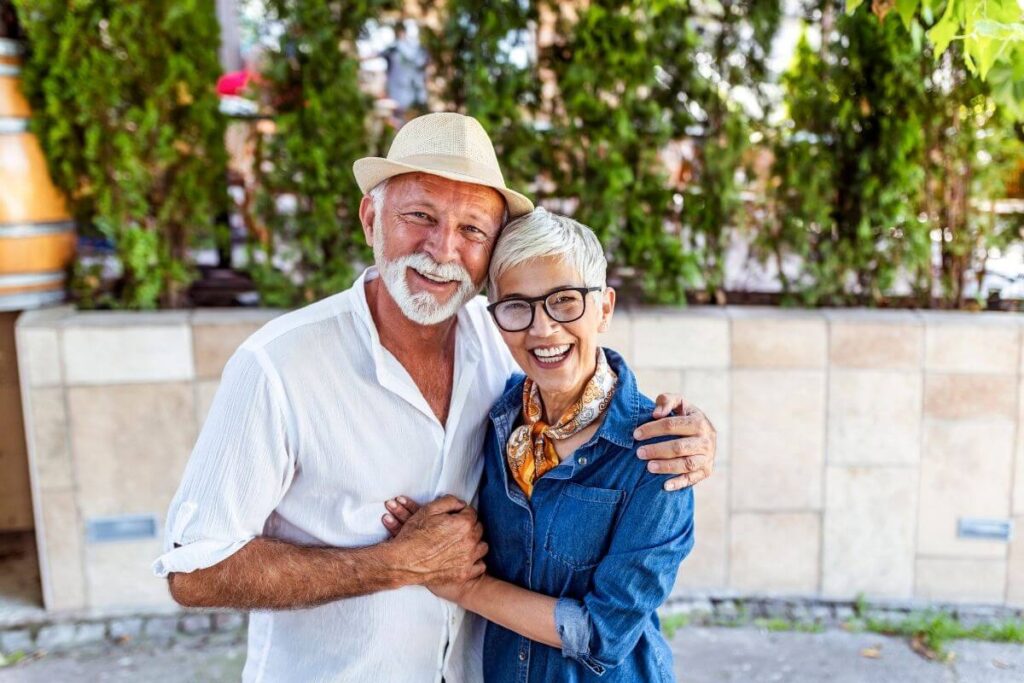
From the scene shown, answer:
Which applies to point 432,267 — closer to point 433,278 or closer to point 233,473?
point 433,278

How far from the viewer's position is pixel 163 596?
391 centimetres

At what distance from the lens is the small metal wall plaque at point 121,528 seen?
148 inches

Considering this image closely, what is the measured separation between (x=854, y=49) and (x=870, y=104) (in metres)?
0.25

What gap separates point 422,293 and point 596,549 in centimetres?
67

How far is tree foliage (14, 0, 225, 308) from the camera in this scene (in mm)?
3695

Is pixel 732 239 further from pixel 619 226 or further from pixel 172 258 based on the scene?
pixel 172 258

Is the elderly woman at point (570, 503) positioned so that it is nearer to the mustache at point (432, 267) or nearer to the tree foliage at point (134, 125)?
the mustache at point (432, 267)

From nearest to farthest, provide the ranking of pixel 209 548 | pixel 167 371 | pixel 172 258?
1. pixel 209 548
2. pixel 167 371
3. pixel 172 258

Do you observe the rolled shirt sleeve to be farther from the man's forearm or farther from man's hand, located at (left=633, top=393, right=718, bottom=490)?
man's hand, located at (left=633, top=393, right=718, bottom=490)

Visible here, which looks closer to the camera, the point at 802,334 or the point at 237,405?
the point at 237,405

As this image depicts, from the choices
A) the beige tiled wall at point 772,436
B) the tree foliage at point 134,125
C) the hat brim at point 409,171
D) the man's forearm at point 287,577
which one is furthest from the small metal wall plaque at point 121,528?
the hat brim at point 409,171

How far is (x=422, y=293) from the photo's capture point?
1959mm

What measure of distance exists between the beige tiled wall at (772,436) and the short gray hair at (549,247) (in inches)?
78.2

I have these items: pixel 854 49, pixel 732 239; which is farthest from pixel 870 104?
pixel 732 239
